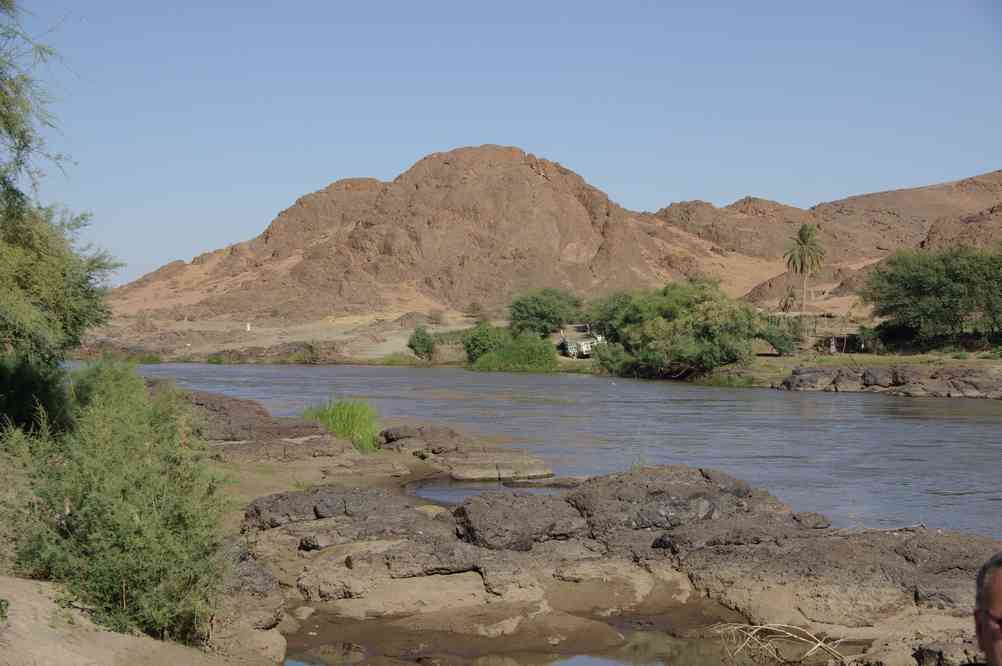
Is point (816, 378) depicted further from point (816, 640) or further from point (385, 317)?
point (385, 317)

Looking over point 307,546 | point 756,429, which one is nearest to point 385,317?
point 756,429

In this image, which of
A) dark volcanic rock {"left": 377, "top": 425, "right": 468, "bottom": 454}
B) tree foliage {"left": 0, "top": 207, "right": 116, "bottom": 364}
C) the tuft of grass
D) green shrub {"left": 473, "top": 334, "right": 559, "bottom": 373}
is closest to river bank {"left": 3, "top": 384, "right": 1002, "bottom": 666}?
tree foliage {"left": 0, "top": 207, "right": 116, "bottom": 364}

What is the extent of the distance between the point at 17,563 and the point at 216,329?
2971 inches

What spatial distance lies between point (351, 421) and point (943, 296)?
1470 inches

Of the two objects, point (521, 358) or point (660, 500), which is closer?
point (660, 500)

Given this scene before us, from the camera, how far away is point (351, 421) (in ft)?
76.4

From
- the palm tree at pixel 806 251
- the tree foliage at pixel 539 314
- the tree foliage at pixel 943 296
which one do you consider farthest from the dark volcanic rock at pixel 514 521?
the palm tree at pixel 806 251

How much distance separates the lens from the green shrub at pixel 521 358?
6016 centimetres

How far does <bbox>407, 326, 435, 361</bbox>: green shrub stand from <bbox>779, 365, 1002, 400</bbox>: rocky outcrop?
27.8 meters

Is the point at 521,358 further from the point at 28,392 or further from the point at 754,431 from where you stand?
the point at 28,392

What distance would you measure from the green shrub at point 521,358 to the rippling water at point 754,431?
10005 mm

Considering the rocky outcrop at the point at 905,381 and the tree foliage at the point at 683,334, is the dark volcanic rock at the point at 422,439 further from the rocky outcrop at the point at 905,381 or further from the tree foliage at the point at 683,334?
the tree foliage at the point at 683,334

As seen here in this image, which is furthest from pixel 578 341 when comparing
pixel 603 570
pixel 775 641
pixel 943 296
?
pixel 775 641

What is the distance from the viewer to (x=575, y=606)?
10.2 meters
